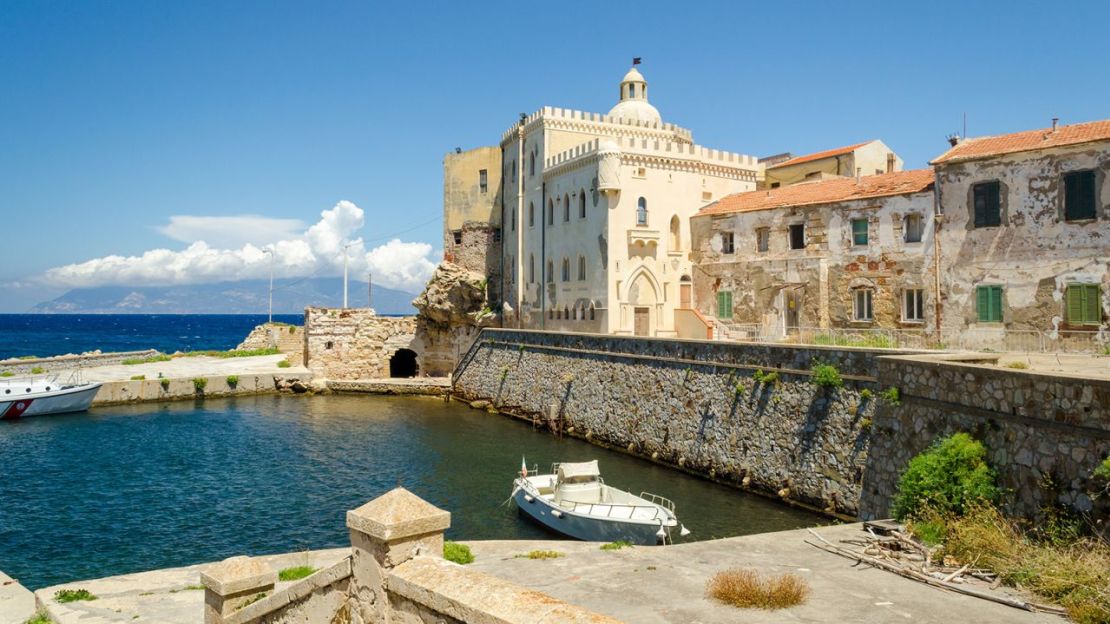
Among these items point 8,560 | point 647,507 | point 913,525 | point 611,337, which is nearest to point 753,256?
point 611,337

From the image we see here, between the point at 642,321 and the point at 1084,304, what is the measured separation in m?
19.1

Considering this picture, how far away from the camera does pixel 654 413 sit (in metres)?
28.8

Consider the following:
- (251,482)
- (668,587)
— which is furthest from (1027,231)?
(251,482)

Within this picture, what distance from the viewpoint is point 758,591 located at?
393 inches

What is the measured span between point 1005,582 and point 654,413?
18503 mm

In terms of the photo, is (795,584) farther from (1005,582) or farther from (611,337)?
(611,337)

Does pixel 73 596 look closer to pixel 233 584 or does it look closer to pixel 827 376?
pixel 233 584

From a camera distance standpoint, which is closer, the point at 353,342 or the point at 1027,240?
the point at 1027,240

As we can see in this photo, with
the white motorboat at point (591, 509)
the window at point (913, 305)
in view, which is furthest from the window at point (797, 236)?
the white motorboat at point (591, 509)

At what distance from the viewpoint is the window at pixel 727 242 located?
36.2 m

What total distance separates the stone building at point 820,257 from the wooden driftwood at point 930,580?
1757 cm

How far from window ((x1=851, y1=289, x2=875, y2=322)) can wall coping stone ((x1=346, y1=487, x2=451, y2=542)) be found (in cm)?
2630

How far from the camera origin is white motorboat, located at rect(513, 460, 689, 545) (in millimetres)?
18734

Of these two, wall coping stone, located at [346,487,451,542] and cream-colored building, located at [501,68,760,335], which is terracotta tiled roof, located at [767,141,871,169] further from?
wall coping stone, located at [346,487,451,542]
